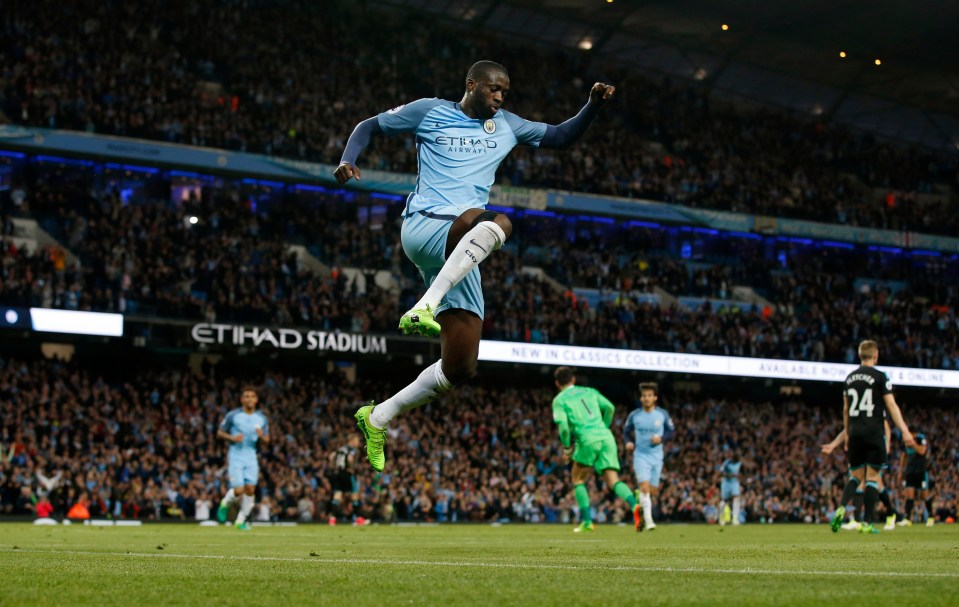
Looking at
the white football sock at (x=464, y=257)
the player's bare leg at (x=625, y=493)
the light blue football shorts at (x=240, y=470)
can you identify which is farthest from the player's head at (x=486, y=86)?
the light blue football shorts at (x=240, y=470)

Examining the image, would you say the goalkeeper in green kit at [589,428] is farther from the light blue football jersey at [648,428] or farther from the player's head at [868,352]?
the player's head at [868,352]

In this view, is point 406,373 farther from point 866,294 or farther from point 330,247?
point 866,294

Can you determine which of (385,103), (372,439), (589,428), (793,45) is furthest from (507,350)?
(372,439)

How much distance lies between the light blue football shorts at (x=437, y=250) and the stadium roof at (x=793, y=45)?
121 ft

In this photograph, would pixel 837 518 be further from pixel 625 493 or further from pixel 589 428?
pixel 589 428

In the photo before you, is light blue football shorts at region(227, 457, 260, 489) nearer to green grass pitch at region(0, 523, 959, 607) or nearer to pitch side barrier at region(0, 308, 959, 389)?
green grass pitch at region(0, 523, 959, 607)

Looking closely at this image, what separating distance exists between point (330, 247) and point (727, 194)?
16.3 metres

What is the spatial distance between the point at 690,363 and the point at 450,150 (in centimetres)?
3060

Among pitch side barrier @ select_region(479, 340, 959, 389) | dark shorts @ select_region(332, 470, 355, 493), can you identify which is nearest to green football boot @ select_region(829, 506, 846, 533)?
dark shorts @ select_region(332, 470, 355, 493)

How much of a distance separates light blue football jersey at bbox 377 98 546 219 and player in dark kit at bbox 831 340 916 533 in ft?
24.1

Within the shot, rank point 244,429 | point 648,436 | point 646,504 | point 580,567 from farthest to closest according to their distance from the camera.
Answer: point 244,429, point 648,436, point 646,504, point 580,567

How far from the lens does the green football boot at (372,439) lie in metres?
7.73

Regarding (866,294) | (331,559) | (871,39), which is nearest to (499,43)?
(871,39)

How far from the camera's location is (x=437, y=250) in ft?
24.2
